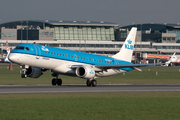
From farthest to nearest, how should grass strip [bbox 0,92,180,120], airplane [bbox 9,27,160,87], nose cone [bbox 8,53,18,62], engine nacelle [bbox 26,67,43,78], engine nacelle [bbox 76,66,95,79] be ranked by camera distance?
engine nacelle [bbox 26,67,43,78] → engine nacelle [bbox 76,66,95,79] → airplane [bbox 9,27,160,87] → nose cone [bbox 8,53,18,62] → grass strip [bbox 0,92,180,120]

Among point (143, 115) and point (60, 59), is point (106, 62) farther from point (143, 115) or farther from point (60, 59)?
point (143, 115)

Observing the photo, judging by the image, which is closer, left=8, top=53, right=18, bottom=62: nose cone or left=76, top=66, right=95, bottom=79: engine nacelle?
left=8, top=53, right=18, bottom=62: nose cone

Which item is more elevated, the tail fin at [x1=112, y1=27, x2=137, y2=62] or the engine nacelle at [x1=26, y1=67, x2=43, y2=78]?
the tail fin at [x1=112, y1=27, x2=137, y2=62]

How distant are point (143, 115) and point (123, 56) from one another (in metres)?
34.0

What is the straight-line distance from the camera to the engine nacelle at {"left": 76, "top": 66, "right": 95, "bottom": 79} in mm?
41906

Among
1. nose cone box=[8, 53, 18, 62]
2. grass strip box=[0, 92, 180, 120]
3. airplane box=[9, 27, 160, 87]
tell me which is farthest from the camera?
airplane box=[9, 27, 160, 87]

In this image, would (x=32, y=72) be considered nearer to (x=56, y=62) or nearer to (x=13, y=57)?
(x=56, y=62)

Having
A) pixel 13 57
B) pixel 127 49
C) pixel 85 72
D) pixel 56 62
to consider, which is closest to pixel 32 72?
pixel 56 62

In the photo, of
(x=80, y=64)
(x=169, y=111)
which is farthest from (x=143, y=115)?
(x=80, y=64)

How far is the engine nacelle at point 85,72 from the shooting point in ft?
137

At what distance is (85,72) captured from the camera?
41.8 metres

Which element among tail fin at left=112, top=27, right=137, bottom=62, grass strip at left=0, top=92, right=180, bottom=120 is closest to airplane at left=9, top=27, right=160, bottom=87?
tail fin at left=112, top=27, right=137, bottom=62

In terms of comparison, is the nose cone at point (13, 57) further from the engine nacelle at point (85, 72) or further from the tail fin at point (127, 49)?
the tail fin at point (127, 49)

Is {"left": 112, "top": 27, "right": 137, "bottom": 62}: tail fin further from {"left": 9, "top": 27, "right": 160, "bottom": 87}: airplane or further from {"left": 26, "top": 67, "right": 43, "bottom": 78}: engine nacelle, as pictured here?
{"left": 26, "top": 67, "right": 43, "bottom": 78}: engine nacelle
